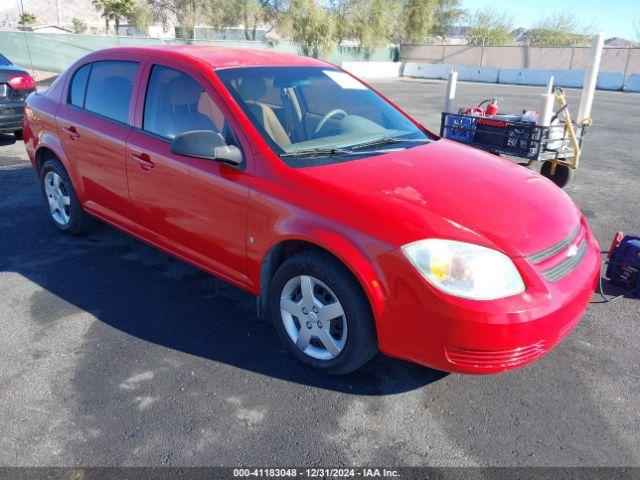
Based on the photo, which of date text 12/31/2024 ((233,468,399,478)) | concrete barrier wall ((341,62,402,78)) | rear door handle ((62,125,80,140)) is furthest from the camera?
concrete barrier wall ((341,62,402,78))

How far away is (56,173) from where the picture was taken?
461 centimetres

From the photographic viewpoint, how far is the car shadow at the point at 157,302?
2977 millimetres

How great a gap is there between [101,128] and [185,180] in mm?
1156

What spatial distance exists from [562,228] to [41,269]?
3910 millimetres

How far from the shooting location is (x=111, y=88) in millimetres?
4000

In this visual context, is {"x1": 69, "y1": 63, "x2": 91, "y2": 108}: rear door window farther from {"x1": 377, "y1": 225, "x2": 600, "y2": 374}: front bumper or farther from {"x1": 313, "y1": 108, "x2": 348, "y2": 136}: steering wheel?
{"x1": 377, "y1": 225, "x2": 600, "y2": 374}: front bumper

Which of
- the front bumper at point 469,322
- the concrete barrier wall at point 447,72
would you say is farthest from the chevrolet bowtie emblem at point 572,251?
the concrete barrier wall at point 447,72

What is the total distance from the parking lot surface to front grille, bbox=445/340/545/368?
38cm

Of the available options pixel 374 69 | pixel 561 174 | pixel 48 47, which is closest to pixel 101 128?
pixel 561 174

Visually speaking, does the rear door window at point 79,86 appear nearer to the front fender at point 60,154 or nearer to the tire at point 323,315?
the front fender at point 60,154

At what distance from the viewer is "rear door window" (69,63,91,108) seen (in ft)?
14.1

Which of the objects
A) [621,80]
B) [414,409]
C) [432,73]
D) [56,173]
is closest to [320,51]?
[432,73]

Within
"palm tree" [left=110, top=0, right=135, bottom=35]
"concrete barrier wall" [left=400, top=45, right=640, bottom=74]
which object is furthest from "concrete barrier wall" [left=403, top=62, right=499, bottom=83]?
"palm tree" [left=110, top=0, right=135, bottom=35]

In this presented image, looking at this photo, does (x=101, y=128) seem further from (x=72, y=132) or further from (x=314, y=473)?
(x=314, y=473)
